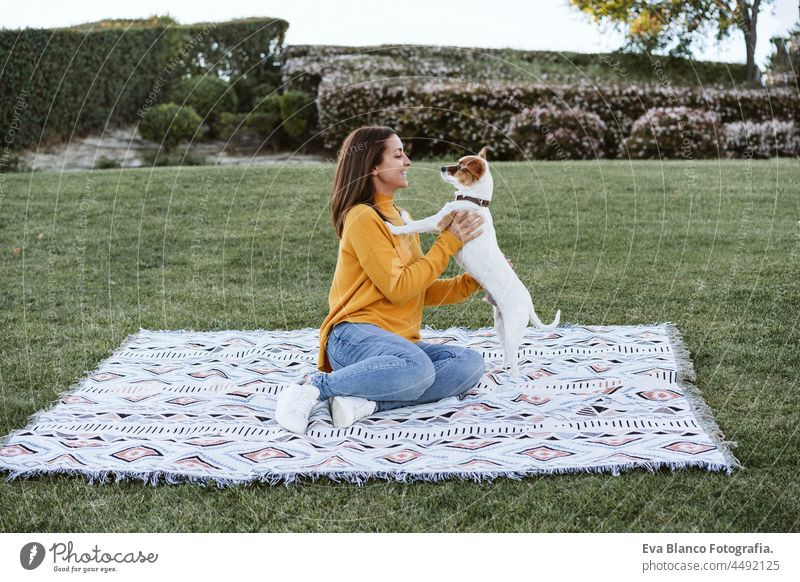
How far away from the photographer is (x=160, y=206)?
33.7 ft

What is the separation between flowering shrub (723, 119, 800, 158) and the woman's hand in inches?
373

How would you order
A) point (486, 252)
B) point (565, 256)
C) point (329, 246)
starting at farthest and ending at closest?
point (329, 246)
point (565, 256)
point (486, 252)

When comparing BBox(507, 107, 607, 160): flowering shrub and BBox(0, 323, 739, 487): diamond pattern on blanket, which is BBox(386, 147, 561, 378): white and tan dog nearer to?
BBox(0, 323, 739, 487): diamond pattern on blanket

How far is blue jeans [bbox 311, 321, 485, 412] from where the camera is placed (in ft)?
15.1

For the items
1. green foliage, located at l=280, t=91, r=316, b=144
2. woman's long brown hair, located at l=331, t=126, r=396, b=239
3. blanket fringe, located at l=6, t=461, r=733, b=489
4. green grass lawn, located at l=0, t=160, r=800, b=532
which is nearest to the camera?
green grass lawn, located at l=0, t=160, r=800, b=532

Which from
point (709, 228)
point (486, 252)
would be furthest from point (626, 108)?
point (486, 252)

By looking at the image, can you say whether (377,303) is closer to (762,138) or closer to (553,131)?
(553,131)

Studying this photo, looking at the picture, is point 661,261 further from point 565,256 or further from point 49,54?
point 49,54

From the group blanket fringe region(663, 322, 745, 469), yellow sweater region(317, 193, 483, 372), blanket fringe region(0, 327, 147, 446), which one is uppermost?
yellow sweater region(317, 193, 483, 372)

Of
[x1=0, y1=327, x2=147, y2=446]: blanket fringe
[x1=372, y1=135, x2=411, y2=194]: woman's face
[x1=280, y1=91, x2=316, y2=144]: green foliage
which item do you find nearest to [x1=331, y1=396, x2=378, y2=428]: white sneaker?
[x1=372, y1=135, x2=411, y2=194]: woman's face

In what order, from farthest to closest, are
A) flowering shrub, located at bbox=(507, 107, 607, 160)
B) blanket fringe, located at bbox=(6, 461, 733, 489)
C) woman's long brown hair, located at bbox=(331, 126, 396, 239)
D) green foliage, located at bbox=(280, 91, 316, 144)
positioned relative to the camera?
1. green foliage, located at bbox=(280, 91, 316, 144)
2. flowering shrub, located at bbox=(507, 107, 607, 160)
3. woman's long brown hair, located at bbox=(331, 126, 396, 239)
4. blanket fringe, located at bbox=(6, 461, 733, 489)

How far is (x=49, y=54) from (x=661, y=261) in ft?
27.2

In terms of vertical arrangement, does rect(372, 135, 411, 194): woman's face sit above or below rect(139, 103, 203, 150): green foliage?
above

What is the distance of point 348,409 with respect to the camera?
14.9 feet
